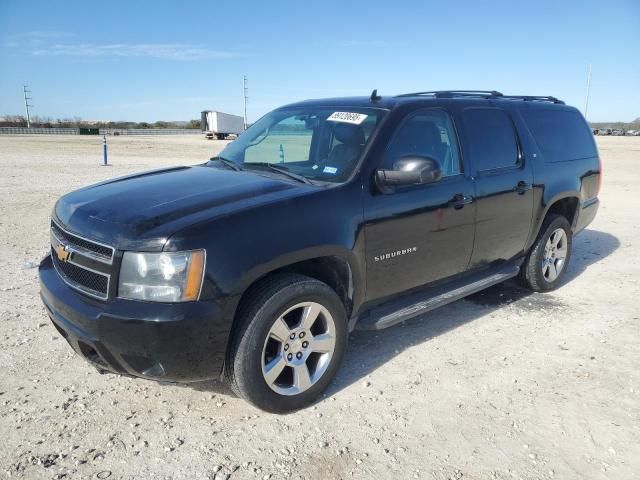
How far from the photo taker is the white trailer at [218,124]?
59406mm

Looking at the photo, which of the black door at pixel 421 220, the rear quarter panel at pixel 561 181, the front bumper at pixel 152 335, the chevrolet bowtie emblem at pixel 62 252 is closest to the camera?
the front bumper at pixel 152 335

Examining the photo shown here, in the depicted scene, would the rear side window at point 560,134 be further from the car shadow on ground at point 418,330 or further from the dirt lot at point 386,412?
the dirt lot at point 386,412

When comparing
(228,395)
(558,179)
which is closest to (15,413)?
(228,395)

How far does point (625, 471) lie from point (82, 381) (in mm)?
3326

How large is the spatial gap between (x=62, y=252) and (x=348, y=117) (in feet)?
7.17

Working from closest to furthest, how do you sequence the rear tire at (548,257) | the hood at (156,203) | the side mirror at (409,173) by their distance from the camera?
the hood at (156,203)
the side mirror at (409,173)
the rear tire at (548,257)

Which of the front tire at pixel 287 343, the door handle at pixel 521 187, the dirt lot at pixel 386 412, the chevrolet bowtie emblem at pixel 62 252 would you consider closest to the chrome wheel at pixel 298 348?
the front tire at pixel 287 343

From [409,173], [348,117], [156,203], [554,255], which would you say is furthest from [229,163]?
[554,255]

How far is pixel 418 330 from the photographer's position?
4.49m

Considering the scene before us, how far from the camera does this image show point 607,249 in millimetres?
7406

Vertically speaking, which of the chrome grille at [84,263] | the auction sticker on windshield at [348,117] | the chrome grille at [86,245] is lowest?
the chrome grille at [84,263]

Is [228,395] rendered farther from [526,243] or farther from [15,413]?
[526,243]

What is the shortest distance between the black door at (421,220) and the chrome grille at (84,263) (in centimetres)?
161

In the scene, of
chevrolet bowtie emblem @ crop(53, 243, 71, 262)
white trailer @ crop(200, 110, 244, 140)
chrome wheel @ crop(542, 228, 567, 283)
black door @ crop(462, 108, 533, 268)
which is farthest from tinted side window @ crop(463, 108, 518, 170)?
white trailer @ crop(200, 110, 244, 140)
